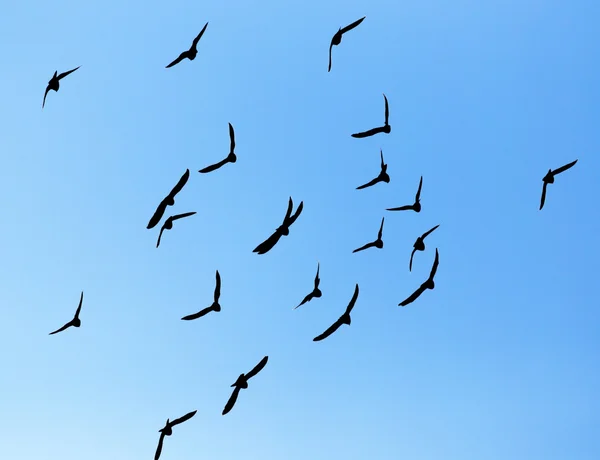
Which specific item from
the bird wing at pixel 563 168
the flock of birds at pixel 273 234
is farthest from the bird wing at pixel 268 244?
the bird wing at pixel 563 168

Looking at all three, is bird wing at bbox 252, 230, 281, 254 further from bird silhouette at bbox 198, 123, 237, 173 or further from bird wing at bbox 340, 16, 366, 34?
bird wing at bbox 340, 16, 366, 34

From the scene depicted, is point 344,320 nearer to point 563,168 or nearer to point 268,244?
point 268,244

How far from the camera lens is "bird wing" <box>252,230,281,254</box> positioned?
25.5 meters

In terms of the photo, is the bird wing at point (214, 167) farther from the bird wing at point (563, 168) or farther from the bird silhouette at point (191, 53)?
the bird wing at point (563, 168)

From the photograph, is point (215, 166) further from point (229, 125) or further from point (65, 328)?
point (65, 328)

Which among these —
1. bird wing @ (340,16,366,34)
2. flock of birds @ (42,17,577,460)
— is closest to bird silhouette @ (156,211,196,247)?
flock of birds @ (42,17,577,460)

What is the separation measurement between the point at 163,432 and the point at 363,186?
356 inches

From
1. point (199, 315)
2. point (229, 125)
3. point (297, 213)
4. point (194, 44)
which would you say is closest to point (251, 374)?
point (199, 315)

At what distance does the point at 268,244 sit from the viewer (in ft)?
84.7

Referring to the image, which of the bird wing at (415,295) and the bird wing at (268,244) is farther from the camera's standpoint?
the bird wing at (415,295)

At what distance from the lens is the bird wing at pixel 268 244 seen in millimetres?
25469

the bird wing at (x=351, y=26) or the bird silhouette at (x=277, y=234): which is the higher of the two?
the bird wing at (x=351, y=26)

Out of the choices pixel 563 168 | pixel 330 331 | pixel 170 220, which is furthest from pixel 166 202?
pixel 563 168

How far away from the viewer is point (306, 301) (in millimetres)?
26312
